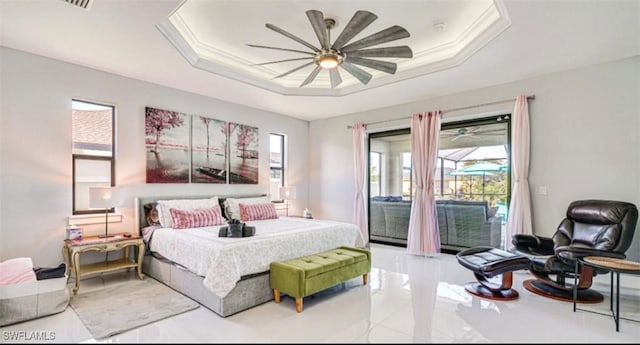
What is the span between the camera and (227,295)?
2.81 metres

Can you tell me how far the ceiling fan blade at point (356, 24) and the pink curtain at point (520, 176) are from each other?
3.05 meters

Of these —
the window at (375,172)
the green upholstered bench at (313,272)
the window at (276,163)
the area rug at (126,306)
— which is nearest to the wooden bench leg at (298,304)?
the green upholstered bench at (313,272)

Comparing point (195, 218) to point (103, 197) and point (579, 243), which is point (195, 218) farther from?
point (579, 243)

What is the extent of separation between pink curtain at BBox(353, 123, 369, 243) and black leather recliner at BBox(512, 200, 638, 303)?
2.75 metres

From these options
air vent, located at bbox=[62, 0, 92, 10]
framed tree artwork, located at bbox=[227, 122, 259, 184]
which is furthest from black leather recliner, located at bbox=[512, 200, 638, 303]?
air vent, located at bbox=[62, 0, 92, 10]

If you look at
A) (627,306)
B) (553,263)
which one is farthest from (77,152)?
(627,306)

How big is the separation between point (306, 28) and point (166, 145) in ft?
9.24

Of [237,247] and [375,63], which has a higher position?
[375,63]

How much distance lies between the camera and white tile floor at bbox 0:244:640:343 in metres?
2.40

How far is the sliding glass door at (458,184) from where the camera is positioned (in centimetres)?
482

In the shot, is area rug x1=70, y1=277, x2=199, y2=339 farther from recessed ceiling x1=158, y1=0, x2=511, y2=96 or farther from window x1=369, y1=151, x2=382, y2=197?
window x1=369, y1=151, x2=382, y2=197

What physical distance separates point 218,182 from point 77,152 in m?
2.01

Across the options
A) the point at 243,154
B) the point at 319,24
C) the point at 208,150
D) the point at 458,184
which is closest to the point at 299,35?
the point at 319,24

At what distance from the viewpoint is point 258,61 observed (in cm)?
452
